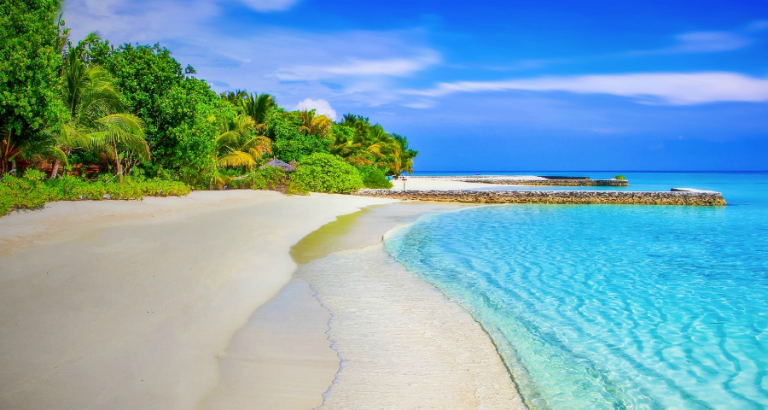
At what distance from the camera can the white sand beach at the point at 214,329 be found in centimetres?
398

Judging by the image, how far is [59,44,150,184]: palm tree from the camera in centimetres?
1593

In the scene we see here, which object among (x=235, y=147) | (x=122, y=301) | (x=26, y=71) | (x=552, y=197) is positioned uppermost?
(x=26, y=71)

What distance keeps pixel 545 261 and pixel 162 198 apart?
1240 centimetres

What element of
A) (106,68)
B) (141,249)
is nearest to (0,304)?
(141,249)

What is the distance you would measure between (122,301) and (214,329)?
1.54 m

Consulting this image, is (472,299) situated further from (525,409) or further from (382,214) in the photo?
(382,214)

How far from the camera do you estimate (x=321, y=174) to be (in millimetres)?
28609

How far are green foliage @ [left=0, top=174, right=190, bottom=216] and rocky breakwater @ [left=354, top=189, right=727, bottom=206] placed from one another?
16933mm

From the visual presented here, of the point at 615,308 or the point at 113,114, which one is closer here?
the point at 615,308

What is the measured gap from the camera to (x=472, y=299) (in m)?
7.60

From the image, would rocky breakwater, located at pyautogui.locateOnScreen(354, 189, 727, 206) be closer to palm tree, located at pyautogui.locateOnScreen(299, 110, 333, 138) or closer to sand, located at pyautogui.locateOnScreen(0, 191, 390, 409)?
palm tree, located at pyautogui.locateOnScreen(299, 110, 333, 138)

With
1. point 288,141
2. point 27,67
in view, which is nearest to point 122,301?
point 27,67

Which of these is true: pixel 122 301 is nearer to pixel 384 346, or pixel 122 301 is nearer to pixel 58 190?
pixel 384 346

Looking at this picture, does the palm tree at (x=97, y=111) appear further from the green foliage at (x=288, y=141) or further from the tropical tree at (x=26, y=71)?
the green foliage at (x=288, y=141)
